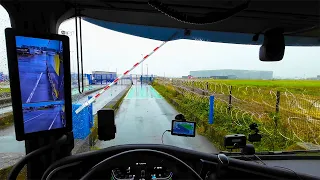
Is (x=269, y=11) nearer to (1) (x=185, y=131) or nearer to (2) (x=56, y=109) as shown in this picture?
(1) (x=185, y=131)

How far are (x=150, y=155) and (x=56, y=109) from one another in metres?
0.75

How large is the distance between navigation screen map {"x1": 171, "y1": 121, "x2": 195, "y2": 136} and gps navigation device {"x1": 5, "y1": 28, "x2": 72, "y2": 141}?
30.9 inches

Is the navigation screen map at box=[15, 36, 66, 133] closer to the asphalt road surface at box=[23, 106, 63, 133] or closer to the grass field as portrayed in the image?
the asphalt road surface at box=[23, 106, 63, 133]

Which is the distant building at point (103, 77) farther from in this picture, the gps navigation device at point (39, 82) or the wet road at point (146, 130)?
the wet road at point (146, 130)

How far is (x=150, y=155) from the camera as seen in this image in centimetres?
120

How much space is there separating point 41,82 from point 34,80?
5 centimetres

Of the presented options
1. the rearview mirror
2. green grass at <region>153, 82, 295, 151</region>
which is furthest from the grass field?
the rearview mirror

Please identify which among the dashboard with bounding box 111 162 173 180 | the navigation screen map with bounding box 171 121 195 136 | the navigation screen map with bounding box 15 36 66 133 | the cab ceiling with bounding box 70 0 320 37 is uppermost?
the cab ceiling with bounding box 70 0 320 37

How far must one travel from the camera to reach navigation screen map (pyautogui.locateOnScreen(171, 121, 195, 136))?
1.40 meters

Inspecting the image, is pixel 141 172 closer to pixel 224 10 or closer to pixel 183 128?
pixel 183 128

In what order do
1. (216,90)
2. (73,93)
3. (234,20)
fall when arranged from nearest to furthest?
(73,93) < (234,20) < (216,90)

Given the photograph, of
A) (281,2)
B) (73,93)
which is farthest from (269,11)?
(73,93)

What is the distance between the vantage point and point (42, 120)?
1.33 metres

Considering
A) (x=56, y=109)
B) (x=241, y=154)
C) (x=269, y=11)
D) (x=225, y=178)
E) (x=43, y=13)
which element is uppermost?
(x=269, y=11)
